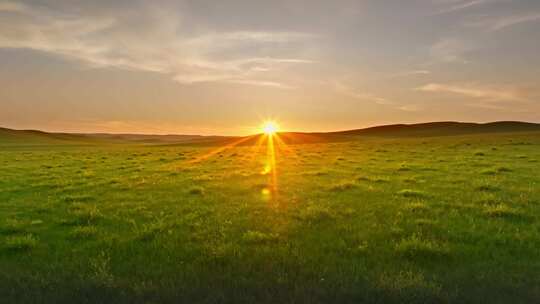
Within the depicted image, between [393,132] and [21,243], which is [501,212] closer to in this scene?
[21,243]

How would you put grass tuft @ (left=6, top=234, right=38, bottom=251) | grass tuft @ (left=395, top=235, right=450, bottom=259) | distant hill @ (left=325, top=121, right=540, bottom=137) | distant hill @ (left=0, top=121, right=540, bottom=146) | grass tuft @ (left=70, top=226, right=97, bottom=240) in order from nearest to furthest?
grass tuft @ (left=395, top=235, right=450, bottom=259) → grass tuft @ (left=6, top=234, right=38, bottom=251) → grass tuft @ (left=70, top=226, right=97, bottom=240) → distant hill @ (left=0, top=121, right=540, bottom=146) → distant hill @ (left=325, top=121, right=540, bottom=137)

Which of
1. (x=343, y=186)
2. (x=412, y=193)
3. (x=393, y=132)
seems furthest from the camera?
(x=393, y=132)

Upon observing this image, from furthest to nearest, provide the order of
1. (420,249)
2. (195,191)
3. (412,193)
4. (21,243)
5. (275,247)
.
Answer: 1. (195,191)
2. (412,193)
3. (21,243)
4. (275,247)
5. (420,249)

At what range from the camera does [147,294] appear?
6.02 m

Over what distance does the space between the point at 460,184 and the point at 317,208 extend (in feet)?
29.7

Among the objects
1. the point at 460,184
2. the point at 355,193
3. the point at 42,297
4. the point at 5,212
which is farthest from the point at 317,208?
the point at 5,212

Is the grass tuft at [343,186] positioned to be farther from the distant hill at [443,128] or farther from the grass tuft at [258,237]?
the distant hill at [443,128]

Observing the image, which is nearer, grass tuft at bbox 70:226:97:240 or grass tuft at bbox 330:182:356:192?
grass tuft at bbox 70:226:97:240

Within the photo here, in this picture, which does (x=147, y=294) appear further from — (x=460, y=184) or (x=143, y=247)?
(x=460, y=184)

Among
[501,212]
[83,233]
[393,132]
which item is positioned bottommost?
[83,233]

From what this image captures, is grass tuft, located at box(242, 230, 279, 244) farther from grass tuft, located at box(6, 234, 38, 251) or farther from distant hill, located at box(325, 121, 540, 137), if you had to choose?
distant hill, located at box(325, 121, 540, 137)

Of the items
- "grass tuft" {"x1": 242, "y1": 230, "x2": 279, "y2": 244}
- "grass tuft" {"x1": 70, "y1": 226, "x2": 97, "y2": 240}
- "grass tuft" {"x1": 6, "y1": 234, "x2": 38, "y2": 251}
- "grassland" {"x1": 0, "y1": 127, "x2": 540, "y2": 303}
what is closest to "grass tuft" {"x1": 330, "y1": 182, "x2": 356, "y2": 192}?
"grassland" {"x1": 0, "y1": 127, "x2": 540, "y2": 303}

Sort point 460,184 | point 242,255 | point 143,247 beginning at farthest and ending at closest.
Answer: point 460,184, point 143,247, point 242,255

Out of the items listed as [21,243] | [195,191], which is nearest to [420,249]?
[21,243]
